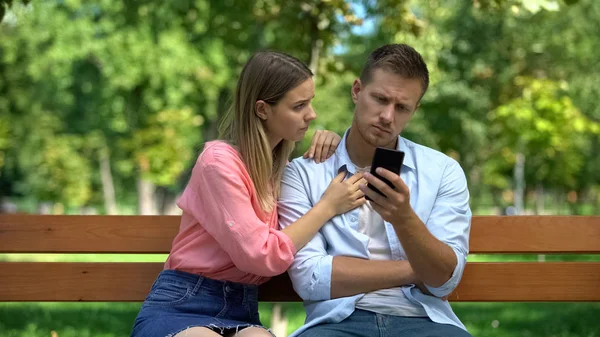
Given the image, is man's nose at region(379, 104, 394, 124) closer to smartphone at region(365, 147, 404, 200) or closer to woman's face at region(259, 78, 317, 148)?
woman's face at region(259, 78, 317, 148)

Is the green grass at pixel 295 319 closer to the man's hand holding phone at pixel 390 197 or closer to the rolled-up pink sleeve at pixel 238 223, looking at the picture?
the rolled-up pink sleeve at pixel 238 223

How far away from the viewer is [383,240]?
131 inches

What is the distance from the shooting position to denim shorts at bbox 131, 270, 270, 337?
305 cm

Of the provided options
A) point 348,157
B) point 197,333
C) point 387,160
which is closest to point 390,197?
point 387,160

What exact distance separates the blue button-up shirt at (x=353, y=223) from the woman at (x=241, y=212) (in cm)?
9

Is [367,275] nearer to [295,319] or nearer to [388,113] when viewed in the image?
[388,113]

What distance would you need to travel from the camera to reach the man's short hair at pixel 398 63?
3285mm

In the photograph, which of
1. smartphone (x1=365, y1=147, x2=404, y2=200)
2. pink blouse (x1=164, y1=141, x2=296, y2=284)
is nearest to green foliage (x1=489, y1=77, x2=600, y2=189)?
pink blouse (x1=164, y1=141, x2=296, y2=284)

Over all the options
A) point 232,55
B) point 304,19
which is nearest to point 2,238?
point 304,19

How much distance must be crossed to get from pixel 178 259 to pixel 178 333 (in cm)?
38

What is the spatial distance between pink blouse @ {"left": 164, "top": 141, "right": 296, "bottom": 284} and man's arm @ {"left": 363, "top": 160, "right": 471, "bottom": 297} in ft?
1.49

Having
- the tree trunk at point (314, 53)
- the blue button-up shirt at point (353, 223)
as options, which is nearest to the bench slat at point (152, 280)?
the blue button-up shirt at point (353, 223)

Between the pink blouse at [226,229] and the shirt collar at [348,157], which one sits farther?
the shirt collar at [348,157]

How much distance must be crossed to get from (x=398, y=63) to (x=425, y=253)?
0.81 m
